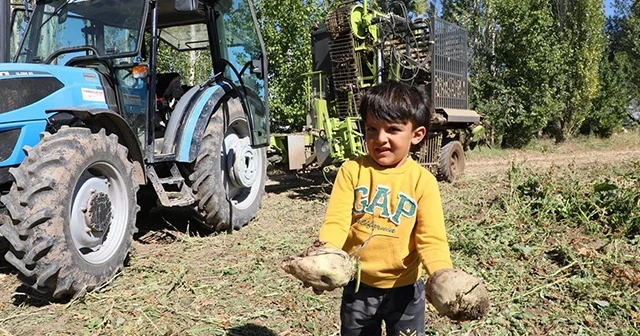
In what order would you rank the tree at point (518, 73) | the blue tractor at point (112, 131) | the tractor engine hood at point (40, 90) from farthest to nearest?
the tree at point (518, 73)
the tractor engine hood at point (40, 90)
the blue tractor at point (112, 131)

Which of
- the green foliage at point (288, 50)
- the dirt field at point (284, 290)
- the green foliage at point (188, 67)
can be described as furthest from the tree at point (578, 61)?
the dirt field at point (284, 290)

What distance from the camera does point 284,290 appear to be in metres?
3.34

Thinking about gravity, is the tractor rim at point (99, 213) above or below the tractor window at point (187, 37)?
below

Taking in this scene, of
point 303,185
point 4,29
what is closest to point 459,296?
point 4,29

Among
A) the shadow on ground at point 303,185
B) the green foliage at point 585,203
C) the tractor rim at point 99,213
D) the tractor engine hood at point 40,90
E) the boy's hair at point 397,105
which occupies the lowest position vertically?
the shadow on ground at point 303,185

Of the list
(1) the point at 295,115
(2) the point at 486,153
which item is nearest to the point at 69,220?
(1) the point at 295,115

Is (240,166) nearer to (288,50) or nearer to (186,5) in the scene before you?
(186,5)

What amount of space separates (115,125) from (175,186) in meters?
0.94

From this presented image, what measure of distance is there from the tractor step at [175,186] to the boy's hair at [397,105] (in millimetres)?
2654

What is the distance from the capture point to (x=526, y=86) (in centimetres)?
1662

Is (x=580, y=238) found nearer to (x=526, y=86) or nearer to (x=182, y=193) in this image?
(x=182, y=193)

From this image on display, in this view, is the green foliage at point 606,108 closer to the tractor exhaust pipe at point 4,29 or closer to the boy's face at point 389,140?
the tractor exhaust pipe at point 4,29

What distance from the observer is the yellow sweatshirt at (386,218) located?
1.84 meters

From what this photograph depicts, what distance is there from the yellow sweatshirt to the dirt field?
104 cm
